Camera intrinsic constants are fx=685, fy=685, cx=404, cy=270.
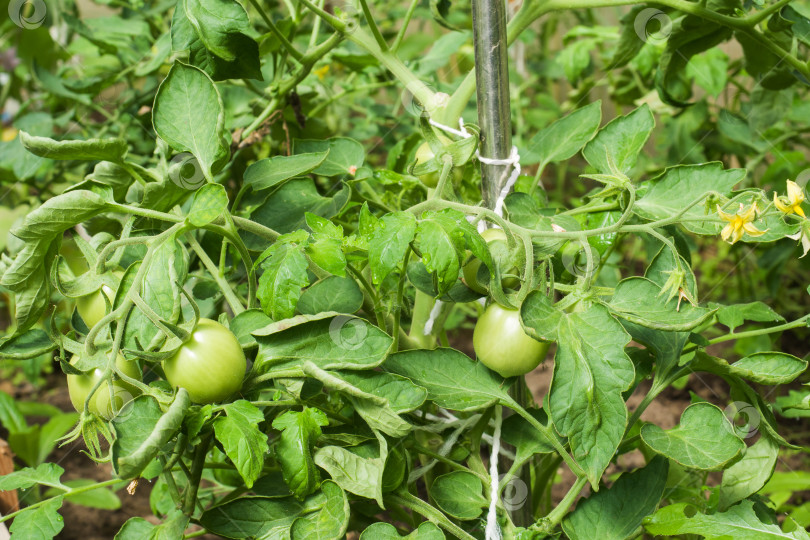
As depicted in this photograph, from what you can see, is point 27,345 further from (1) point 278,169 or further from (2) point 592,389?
(2) point 592,389

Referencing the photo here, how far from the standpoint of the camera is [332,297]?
0.58 m

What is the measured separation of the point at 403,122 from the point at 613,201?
0.70 metres

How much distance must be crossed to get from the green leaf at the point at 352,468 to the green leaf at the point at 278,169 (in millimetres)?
250

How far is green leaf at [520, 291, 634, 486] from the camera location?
19.0 inches

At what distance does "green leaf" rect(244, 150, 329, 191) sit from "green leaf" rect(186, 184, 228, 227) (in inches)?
4.7

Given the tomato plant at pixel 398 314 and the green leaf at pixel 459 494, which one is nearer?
the tomato plant at pixel 398 314

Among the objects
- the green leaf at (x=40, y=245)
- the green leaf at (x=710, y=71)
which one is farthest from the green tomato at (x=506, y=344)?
the green leaf at (x=710, y=71)

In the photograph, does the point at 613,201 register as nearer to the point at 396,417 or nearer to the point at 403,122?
the point at 396,417

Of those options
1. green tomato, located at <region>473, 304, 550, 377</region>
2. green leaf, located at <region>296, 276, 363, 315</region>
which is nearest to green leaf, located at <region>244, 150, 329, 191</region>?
green leaf, located at <region>296, 276, 363, 315</region>

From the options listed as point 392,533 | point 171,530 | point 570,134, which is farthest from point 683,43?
point 171,530

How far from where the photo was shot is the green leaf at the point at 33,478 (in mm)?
613

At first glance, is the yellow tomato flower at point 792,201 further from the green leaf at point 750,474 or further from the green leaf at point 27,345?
the green leaf at point 27,345

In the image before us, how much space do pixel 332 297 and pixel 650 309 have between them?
0.84 ft

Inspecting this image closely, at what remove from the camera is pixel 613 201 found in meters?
0.64
